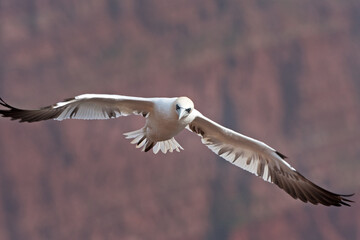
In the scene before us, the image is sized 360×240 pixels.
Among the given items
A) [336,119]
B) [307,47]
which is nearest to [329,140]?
[336,119]

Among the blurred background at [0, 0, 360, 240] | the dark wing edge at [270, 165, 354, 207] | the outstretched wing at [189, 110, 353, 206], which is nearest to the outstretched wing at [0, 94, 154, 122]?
the outstretched wing at [189, 110, 353, 206]

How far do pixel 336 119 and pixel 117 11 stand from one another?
10365mm

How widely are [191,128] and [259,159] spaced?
3.29 feet

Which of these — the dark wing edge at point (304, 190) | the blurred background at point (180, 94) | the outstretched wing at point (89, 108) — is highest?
the blurred background at point (180, 94)

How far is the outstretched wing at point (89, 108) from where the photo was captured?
10.8 meters

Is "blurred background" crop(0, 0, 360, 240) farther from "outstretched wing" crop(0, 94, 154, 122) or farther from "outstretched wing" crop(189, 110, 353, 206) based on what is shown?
"outstretched wing" crop(0, 94, 154, 122)

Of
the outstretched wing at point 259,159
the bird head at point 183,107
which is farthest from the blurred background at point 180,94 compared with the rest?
the bird head at point 183,107

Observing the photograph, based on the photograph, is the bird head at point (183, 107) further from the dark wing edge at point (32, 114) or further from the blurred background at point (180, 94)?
the blurred background at point (180, 94)

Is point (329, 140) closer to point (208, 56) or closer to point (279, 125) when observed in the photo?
point (279, 125)

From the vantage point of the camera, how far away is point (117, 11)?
37.5 m

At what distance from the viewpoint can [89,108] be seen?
1137cm

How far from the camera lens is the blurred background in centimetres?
3441

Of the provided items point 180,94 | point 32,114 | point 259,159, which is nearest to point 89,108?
point 32,114

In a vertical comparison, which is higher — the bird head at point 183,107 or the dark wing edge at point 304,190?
the bird head at point 183,107
